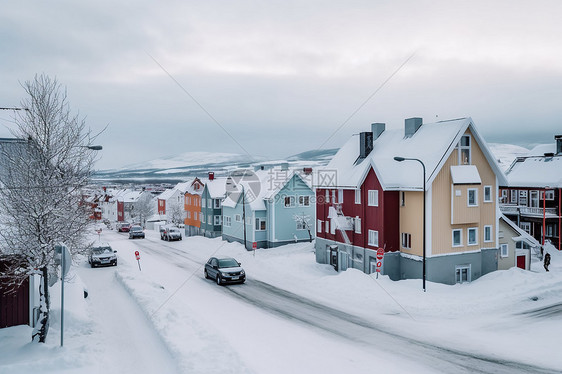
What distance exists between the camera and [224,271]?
2603 centimetres

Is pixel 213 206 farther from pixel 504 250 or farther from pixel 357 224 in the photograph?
pixel 504 250

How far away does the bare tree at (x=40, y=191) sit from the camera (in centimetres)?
1234

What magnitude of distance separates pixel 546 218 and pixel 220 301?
39.1 meters

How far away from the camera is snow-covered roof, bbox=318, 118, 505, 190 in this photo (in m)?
26.8

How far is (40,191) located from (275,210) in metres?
32.5

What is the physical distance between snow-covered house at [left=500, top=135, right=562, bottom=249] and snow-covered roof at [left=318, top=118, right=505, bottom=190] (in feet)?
52.1

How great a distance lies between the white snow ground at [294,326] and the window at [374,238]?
3002mm

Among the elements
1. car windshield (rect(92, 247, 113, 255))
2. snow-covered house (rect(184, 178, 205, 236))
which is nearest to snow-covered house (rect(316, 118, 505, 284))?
car windshield (rect(92, 247, 113, 255))

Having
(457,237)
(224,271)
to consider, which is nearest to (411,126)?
(457,237)

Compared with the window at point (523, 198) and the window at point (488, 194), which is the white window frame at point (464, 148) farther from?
the window at point (523, 198)

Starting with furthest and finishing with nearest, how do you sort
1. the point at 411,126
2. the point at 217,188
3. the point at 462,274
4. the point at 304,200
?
the point at 217,188, the point at 304,200, the point at 411,126, the point at 462,274

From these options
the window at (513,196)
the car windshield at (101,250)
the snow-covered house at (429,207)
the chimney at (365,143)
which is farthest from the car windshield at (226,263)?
the window at (513,196)

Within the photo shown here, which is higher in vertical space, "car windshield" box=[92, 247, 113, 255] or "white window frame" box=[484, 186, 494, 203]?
"white window frame" box=[484, 186, 494, 203]

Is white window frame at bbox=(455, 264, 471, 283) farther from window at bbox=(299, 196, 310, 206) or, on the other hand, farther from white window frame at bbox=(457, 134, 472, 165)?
window at bbox=(299, 196, 310, 206)
